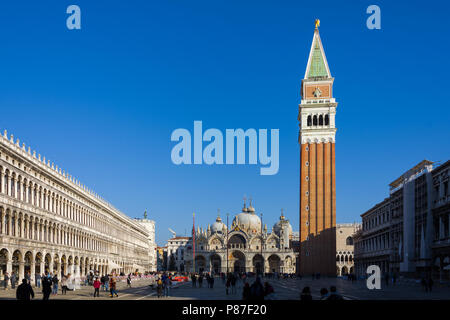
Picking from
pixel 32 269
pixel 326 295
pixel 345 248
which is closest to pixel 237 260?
pixel 345 248

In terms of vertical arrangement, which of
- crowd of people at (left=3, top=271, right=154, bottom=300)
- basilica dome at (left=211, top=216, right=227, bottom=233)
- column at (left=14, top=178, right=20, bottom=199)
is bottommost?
basilica dome at (left=211, top=216, right=227, bottom=233)

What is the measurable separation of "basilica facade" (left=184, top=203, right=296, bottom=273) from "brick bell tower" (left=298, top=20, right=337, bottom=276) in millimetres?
48772

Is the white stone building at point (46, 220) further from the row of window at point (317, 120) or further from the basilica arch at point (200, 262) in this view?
the basilica arch at point (200, 262)

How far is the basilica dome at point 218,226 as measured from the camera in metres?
165

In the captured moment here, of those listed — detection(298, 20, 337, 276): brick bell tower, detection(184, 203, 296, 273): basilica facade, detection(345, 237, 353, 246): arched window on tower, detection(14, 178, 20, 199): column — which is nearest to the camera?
detection(14, 178, 20, 199): column

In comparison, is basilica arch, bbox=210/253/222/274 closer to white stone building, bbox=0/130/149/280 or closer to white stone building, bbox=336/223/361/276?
white stone building, bbox=336/223/361/276

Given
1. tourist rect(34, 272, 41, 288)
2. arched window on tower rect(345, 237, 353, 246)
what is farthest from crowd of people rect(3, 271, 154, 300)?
arched window on tower rect(345, 237, 353, 246)

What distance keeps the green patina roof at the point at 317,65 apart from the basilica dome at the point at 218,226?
77.2 meters

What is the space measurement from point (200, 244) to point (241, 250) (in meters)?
13.0

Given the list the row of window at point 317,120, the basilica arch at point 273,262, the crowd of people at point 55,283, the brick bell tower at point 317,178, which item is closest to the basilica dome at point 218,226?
the basilica arch at point 273,262

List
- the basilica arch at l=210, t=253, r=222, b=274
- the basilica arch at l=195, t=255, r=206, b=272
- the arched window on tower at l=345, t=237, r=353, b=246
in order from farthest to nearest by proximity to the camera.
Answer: the basilica arch at l=195, t=255, r=206, b=272 → the basilica arch at l=210, t=253, r=222, b=274 → the arched window on tower at l=345, t=237, r=353, b=246

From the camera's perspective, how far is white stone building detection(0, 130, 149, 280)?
45312 mm
